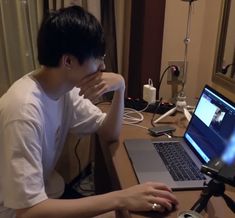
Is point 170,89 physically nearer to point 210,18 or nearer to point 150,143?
point 210,18

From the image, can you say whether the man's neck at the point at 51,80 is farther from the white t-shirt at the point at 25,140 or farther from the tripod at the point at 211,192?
the tripod at the point at 211,192

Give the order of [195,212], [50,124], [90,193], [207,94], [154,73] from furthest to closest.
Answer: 1. [90,193]
2. [154,73]
3. [207,94]
4. [50,124]
5. [195,212]

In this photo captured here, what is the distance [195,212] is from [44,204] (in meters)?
0.42

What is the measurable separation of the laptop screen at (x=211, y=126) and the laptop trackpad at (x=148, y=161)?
16cm

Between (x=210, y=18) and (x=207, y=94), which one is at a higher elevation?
(x=210, y=18)

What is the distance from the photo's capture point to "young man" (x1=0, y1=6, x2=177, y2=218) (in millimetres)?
881

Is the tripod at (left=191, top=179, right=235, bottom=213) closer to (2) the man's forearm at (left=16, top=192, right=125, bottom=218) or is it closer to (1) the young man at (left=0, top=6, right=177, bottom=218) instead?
(1) the young man at (left=0, top=6, right=177, bottom=218)

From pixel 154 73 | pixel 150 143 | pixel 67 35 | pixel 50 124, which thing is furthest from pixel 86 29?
pixel 154 73

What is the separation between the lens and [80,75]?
3.57 feet

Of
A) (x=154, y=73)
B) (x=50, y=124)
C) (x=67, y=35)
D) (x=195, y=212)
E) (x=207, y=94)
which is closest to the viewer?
(x=195, y=212)

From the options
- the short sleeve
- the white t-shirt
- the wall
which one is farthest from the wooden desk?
the wall

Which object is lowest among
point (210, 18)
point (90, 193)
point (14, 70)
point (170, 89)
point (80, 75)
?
point (90, 193)

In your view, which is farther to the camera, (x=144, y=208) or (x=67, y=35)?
(x=67, y=35)

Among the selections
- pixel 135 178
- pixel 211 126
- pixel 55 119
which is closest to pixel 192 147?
pixel 211 126
